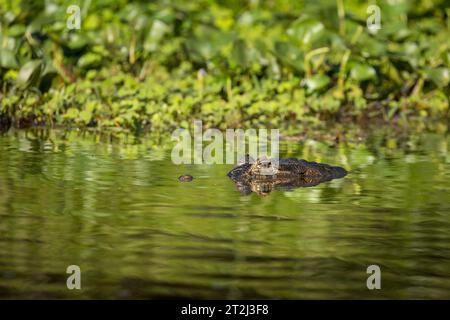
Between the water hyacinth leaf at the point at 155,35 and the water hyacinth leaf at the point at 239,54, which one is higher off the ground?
the water hyacinth leaf at the point at 155,35

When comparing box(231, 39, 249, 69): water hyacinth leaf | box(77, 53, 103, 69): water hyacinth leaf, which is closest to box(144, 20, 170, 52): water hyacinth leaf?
box(77, 53, 103, 69): water hyacinth leaf

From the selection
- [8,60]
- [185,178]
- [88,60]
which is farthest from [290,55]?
[185,178]

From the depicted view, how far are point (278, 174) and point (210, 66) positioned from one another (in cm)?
560

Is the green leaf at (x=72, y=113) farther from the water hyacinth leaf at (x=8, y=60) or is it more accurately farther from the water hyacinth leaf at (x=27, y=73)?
the water hyacinth leaf at (x=8, y=60)

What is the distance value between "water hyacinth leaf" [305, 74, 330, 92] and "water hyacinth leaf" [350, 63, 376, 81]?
0.35m

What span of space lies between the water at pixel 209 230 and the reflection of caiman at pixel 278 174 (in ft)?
0.56

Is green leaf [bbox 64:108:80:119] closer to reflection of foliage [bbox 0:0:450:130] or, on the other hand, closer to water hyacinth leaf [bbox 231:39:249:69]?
reflection of foliage [bbox 0:0:450:130]

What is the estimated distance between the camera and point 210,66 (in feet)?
43.9

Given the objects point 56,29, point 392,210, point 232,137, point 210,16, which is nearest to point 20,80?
point 56,29

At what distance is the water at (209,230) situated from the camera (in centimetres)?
486

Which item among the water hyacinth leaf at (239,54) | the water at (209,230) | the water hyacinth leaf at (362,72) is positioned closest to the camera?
the water at (209,230)

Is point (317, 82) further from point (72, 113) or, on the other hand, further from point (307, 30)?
point (72, 113)

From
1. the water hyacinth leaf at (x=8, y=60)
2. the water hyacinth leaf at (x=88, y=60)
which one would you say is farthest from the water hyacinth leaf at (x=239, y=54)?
the water hyacinth leaf at (x=8, y=60)

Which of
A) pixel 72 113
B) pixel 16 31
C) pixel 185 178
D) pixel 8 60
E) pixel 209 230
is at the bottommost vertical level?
pixel 209 230
